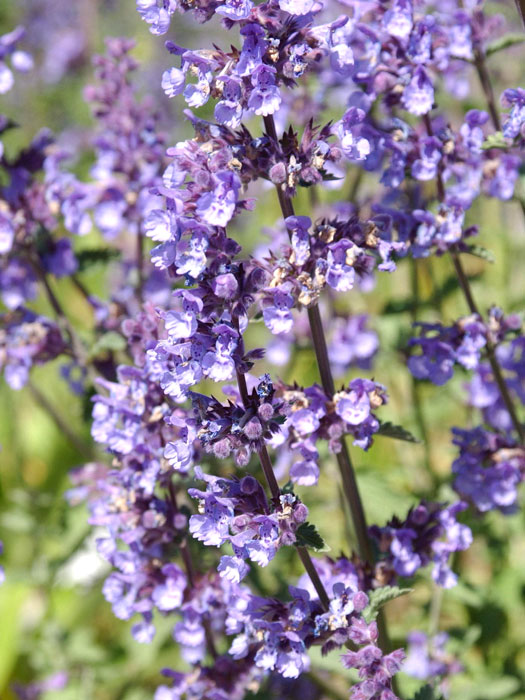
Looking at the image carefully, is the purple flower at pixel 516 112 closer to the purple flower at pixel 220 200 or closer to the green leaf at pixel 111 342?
the purple flower at pixel 220 200

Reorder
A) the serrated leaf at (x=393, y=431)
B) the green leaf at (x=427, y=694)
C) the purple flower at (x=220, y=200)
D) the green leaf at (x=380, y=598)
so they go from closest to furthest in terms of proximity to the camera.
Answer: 1. the purple flower at (x=220, y=200)
2. the green leaf at (x=380, y=598)
3. the green leaf at (x=427, y=694)
4. the serrated leaf at (x=393, y=431)

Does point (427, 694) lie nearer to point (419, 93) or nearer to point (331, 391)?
point (331, 391)

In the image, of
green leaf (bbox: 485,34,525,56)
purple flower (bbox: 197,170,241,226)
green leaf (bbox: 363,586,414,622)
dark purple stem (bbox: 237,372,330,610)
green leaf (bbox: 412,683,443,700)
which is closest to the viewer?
purple flower (bbox: 197,170,241,226)

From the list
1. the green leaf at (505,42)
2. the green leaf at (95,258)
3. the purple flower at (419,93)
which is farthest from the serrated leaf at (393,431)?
the green leaf at (95,258)

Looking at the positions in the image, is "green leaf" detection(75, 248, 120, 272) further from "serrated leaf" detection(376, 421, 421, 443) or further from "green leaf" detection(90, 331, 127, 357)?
"serrated leaf" detection(376, 421, 421, 443)

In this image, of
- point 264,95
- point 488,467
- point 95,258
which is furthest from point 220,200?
point 95,258

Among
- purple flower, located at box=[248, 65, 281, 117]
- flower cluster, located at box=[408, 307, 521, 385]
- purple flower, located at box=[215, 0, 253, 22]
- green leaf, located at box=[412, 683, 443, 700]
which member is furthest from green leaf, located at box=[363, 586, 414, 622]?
purple flower, located at box=[215, 0, 253, 22]
